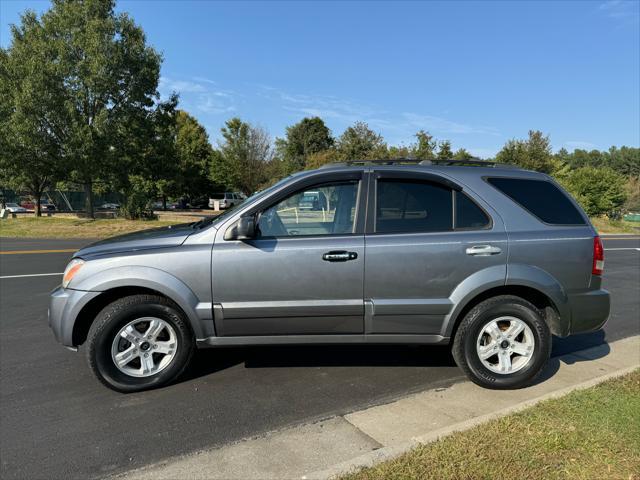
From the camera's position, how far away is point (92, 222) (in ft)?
68.4

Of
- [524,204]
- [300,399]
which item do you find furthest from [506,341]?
[300,399]

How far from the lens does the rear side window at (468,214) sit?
3838 mm

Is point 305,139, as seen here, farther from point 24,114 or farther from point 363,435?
point 363,435

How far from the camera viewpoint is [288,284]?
3.61 m

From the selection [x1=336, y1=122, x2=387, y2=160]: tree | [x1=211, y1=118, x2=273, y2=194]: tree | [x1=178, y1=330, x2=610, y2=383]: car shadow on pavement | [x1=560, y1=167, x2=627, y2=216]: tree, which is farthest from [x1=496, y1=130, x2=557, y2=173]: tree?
[x1=178, y1=330, x2=610, y2=383]: car shadow on pavement

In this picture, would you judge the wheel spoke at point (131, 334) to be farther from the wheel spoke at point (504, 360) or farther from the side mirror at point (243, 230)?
the wheel spoke at point (504, 360)

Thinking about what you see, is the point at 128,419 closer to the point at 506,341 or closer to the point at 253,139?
the point at 506,341

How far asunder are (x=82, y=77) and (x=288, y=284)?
21.6m

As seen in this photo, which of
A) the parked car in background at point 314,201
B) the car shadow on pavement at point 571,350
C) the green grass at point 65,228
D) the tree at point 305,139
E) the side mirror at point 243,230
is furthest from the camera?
the tree at point 305,139

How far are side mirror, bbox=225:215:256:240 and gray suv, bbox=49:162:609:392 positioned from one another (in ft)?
0.03

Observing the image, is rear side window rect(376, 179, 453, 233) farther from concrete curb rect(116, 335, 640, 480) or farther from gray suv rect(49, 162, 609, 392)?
concrete curb rect(116, 335, 640, 480)

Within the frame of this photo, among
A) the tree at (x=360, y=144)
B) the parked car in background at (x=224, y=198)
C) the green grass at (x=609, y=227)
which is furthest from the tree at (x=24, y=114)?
the green grass at (x=609, y=227)

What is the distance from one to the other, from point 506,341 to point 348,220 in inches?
66.7

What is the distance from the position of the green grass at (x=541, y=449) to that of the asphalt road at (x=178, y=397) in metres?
0.89
